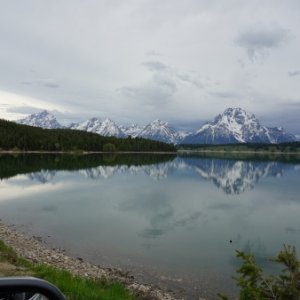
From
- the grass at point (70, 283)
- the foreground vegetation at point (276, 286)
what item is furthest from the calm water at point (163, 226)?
the foreground vegetation at point (276, 286)

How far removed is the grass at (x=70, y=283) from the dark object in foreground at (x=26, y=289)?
11.5m

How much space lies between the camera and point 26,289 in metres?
3.01

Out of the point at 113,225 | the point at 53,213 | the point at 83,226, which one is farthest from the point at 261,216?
the point at 53,213

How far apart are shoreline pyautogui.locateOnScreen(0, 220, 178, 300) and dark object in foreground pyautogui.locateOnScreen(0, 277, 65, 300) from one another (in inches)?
701

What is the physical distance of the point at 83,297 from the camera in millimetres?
13945

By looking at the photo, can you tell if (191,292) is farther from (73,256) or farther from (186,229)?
(186,229)

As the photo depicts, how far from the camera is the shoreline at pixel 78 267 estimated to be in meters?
21.7

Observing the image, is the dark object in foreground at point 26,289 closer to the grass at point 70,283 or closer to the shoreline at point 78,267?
the grass at point 70,283

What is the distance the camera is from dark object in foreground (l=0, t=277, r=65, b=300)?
294cm

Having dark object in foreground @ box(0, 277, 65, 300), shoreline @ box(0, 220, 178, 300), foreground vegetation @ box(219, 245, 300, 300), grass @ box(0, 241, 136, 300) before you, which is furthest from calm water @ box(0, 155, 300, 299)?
dark object in foreground @ box(0, 277, 65, 300)

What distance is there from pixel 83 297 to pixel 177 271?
14618 mm

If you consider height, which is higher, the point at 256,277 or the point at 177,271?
the point at 256,277

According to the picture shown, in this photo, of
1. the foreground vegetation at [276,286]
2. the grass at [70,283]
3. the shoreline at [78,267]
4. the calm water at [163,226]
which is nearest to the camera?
the foreground vegetation at [276,286]

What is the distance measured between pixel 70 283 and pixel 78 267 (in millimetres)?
10657
